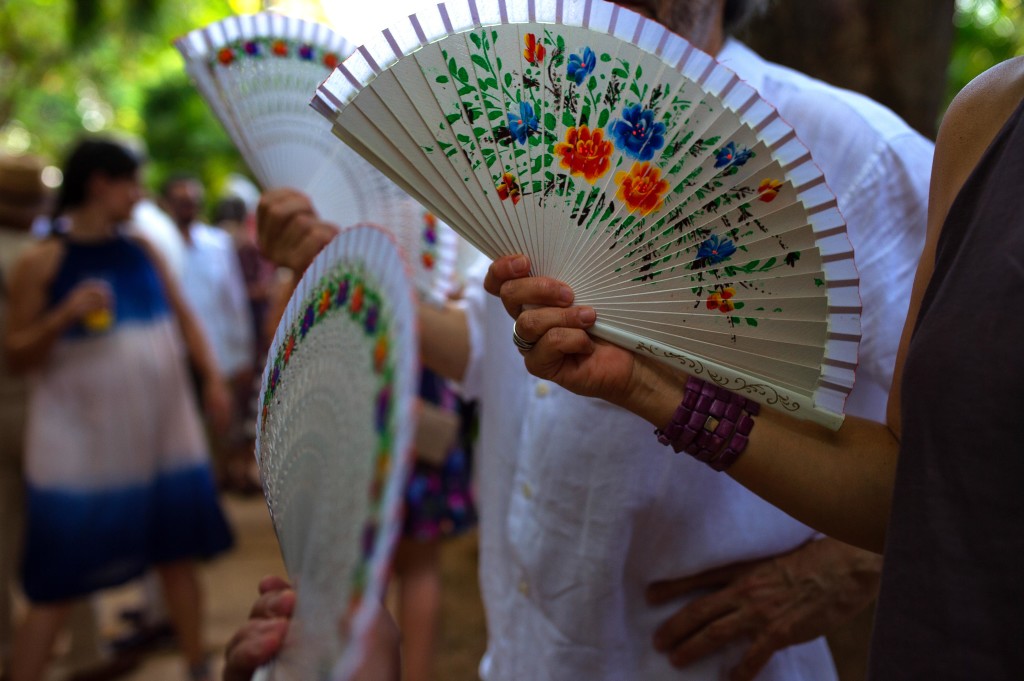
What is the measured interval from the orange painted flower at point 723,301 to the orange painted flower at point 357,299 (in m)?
0.46

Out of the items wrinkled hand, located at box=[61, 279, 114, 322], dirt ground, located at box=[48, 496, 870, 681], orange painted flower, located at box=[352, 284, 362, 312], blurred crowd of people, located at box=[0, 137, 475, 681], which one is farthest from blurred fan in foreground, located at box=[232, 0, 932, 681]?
dirt ground, located at box=[48, 496, 870, 681]

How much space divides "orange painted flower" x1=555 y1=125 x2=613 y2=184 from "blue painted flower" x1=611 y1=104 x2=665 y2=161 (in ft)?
0.06

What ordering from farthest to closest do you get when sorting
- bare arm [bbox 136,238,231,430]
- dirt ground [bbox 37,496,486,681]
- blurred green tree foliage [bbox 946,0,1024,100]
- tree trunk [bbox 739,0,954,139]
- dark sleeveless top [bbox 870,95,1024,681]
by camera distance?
1. blurred green tree foliage [bbox 946,0,1024,100]
2. dirt ground [bbox 37,496,486,681]
3. bare arm [bbox 136,238,231,430]
4. tree trunk [bbox 739,0,954,139]
5. dark sleeveless top [bbox 870,95,1024,681]

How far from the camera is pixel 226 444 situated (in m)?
6.83

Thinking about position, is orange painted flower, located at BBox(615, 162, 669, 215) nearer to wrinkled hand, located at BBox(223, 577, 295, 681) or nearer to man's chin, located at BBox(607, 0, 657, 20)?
man's chin, located at BBox(607, 0, 657, 20)

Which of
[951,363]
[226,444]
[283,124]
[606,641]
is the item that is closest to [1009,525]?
[951,363]

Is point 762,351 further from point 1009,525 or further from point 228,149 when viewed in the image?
point 228,149

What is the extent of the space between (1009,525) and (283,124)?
1683 millimetres

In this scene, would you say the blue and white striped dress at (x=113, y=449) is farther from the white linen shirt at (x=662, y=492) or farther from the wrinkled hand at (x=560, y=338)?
the wrinkled hand at (x=560, y=338)

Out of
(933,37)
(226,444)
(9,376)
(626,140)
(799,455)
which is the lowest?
(226,444)

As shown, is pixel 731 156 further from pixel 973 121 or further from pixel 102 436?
pixel 102 436

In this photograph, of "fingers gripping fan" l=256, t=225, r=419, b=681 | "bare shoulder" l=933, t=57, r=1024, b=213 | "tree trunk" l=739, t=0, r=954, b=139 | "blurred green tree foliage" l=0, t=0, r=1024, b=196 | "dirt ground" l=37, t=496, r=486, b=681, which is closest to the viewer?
"fingers gripping fan" l=256, t=225, r=419, b=681

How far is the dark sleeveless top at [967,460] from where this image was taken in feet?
3.03

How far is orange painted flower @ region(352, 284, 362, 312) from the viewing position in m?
0.93
